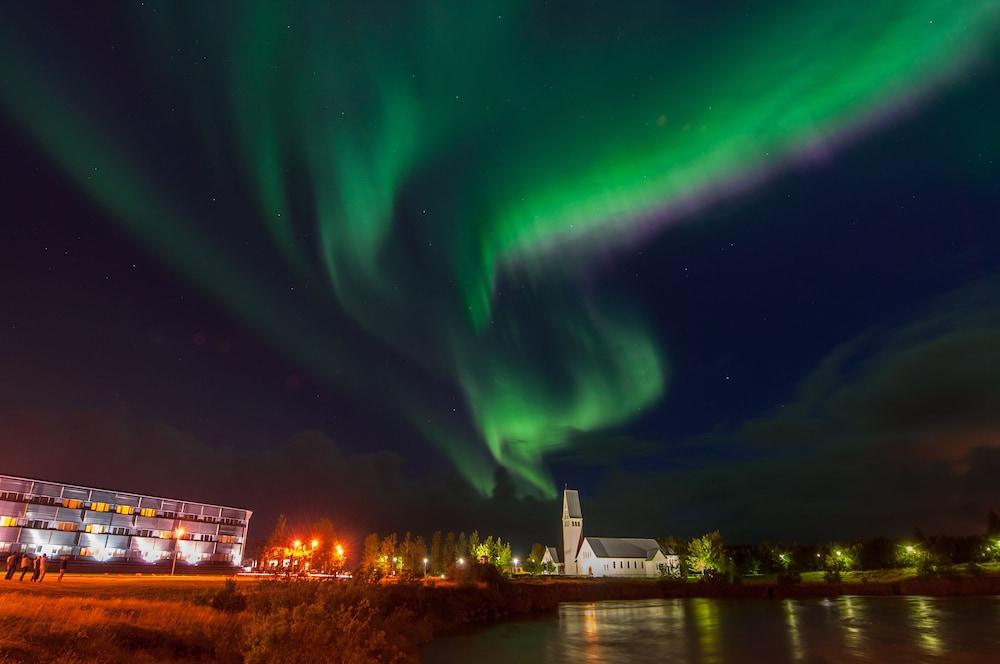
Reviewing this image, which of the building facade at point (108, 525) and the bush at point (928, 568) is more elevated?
the building facade at point (108, 525)

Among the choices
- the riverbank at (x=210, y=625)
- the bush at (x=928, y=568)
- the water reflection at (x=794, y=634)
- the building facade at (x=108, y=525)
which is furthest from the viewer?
the bush at (x=928, y=568)

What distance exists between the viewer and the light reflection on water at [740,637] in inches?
1580

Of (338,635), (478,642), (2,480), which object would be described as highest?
(2,480)

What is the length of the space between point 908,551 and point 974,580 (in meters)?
55.1

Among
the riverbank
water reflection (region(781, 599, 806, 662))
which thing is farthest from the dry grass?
water reflection (region(781, 599, 806, 662))

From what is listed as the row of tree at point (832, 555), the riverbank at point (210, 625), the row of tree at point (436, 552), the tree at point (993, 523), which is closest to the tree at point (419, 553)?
the row of tree at point (436, 552)

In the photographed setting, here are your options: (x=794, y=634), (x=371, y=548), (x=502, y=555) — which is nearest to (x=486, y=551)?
(x=502, y=555)

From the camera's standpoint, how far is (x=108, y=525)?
113688mm

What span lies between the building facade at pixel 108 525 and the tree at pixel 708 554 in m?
115

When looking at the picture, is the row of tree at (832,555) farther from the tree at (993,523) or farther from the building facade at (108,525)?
the building facade at (108,525)

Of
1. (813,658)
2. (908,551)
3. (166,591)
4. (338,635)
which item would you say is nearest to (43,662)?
(338,635)

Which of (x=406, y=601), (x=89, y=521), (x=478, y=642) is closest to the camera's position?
(x=478, y=642)

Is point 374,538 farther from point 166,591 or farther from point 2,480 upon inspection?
point 166,591

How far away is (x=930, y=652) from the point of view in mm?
41375
